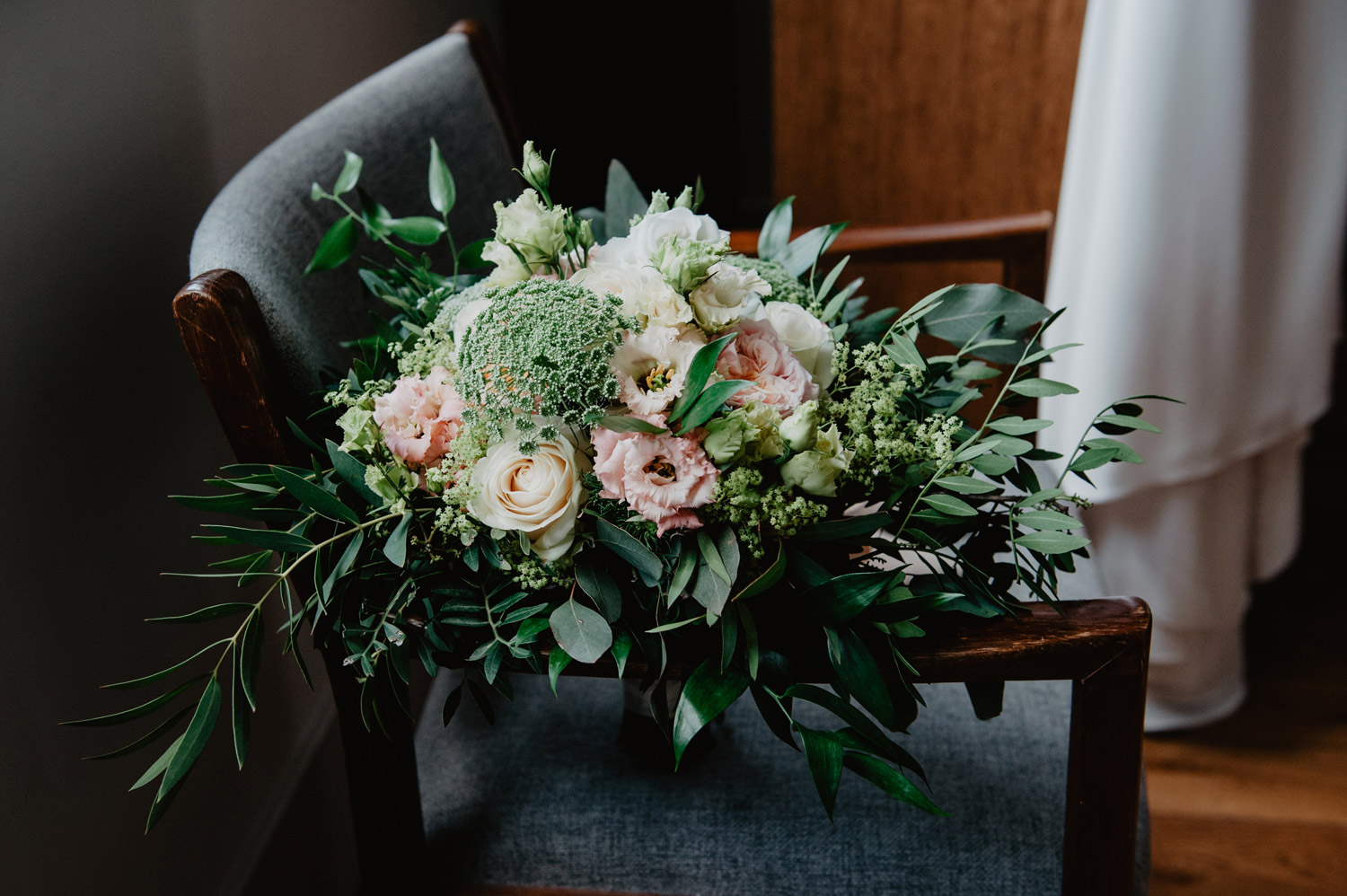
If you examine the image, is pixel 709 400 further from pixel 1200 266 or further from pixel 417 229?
pixel 1200 266

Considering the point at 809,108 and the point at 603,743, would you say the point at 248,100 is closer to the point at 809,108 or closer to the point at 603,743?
the point at 603,743

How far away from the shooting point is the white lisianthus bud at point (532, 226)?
0.58 m

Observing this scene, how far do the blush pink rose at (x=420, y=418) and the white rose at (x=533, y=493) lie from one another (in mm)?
37

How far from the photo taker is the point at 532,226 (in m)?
0.58

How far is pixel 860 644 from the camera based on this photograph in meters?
0.53

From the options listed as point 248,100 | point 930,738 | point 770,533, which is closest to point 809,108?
point 248,100

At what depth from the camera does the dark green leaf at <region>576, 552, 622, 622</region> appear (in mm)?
533

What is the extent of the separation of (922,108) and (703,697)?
1.37 m

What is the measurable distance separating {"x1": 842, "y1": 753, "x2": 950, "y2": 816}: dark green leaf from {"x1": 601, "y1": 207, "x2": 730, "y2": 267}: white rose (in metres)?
0.29

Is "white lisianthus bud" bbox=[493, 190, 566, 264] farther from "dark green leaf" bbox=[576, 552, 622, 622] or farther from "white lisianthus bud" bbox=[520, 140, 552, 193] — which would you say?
"dark green leaf" bbox=[576, 552, 622, 622]

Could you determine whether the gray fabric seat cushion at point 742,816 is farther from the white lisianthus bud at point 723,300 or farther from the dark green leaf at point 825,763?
the white lisianthus bud at point 723,300

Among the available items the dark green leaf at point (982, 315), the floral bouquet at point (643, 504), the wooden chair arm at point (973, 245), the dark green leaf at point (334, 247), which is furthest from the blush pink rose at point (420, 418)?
the wooden chair arm at point (973, 245)

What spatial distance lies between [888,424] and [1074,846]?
0.29 meters

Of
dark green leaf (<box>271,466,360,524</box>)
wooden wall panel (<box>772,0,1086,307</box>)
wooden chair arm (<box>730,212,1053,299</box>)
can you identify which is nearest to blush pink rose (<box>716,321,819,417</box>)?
dark green leaf (<box>271,466,360,524</box>)
